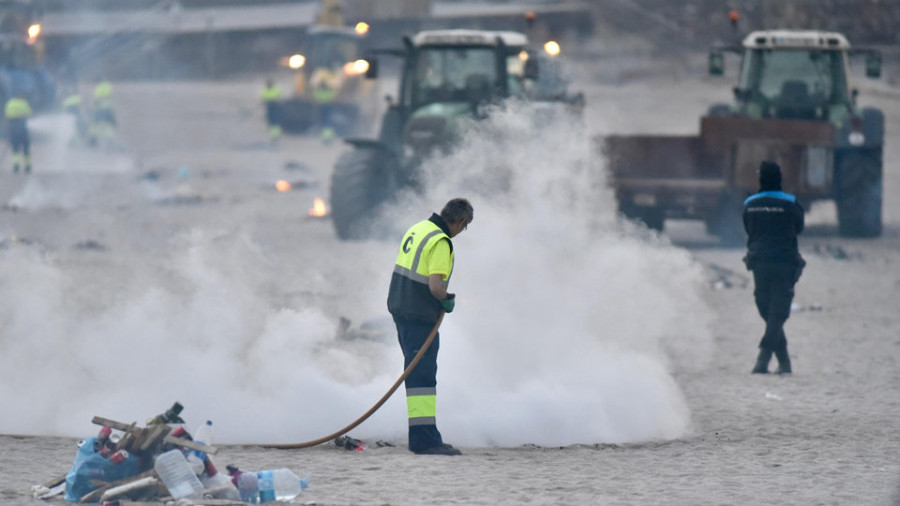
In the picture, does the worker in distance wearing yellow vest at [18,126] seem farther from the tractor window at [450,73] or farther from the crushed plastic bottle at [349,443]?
the crushed plastic bottle at [349,443]

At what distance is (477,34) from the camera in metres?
18.0

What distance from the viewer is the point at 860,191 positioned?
1900 cm

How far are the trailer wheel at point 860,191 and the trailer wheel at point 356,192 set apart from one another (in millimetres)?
6474

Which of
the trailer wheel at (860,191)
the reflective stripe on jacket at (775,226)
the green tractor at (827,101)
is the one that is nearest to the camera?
the reflective stripe on jacket at (775,226)

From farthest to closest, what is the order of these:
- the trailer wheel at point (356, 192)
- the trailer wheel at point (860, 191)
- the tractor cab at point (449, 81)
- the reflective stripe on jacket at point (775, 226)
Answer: the trailer wheel at point (860, 191) < the trailer wheel at point (356, 192) < the tractor cab at point (449, 81) < the reflective stripe on jacket at point (775, 226)

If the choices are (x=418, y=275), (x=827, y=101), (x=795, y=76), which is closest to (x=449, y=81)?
(x=795, y=76)

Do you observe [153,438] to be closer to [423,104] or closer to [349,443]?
[349,443]

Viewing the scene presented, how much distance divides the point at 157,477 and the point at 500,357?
3524 millimetres

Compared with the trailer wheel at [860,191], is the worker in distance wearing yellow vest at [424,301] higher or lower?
lower

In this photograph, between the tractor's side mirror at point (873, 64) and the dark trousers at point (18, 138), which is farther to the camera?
the dark trousers at point (18, 138)

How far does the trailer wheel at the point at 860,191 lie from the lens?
746 inches

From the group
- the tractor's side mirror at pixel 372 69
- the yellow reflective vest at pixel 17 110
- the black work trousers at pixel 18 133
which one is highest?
the yellow reflective vest at pixel 17 110

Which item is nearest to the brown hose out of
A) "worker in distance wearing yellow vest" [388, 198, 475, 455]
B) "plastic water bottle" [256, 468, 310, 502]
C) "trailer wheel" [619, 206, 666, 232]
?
"worker in distance wearing yellow vest" [388, 198, 475, 455]

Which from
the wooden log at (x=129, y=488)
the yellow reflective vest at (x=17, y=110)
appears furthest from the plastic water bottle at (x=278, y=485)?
the yellow reflective vest at (x=17, y=110)
